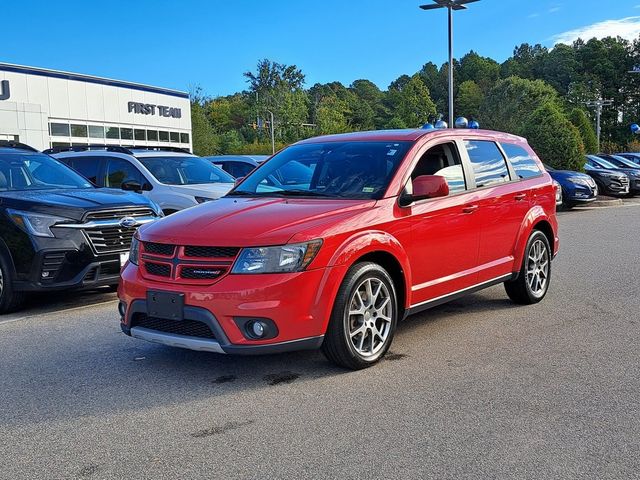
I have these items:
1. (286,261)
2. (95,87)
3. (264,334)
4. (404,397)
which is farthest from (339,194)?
(95,87)

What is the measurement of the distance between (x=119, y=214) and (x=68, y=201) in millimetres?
544

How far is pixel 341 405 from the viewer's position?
158 inches

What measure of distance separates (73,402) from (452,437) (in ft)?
7.91

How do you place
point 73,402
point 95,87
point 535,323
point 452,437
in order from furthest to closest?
1. point 95,87
2. point 535,323
3. point 73,402
4. point 452,437

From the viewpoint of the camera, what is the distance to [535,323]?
5996 mm

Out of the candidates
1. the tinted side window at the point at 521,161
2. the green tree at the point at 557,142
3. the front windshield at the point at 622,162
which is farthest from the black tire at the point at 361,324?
the front windshield at the point at 622,162

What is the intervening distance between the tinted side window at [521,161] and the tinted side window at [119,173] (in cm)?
582

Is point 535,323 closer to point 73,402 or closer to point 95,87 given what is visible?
point 73,402

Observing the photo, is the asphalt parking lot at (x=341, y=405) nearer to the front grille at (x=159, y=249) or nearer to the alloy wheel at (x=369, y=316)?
the alloy wheel at (x=369, y=316)

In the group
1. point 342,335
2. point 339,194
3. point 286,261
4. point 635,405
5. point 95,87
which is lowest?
point 635,405

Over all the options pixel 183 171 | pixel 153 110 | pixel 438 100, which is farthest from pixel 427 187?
pixel 438 100

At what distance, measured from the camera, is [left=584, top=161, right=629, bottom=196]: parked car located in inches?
873

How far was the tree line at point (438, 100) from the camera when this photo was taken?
66.4 m

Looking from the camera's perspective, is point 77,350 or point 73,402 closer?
point 73,402
